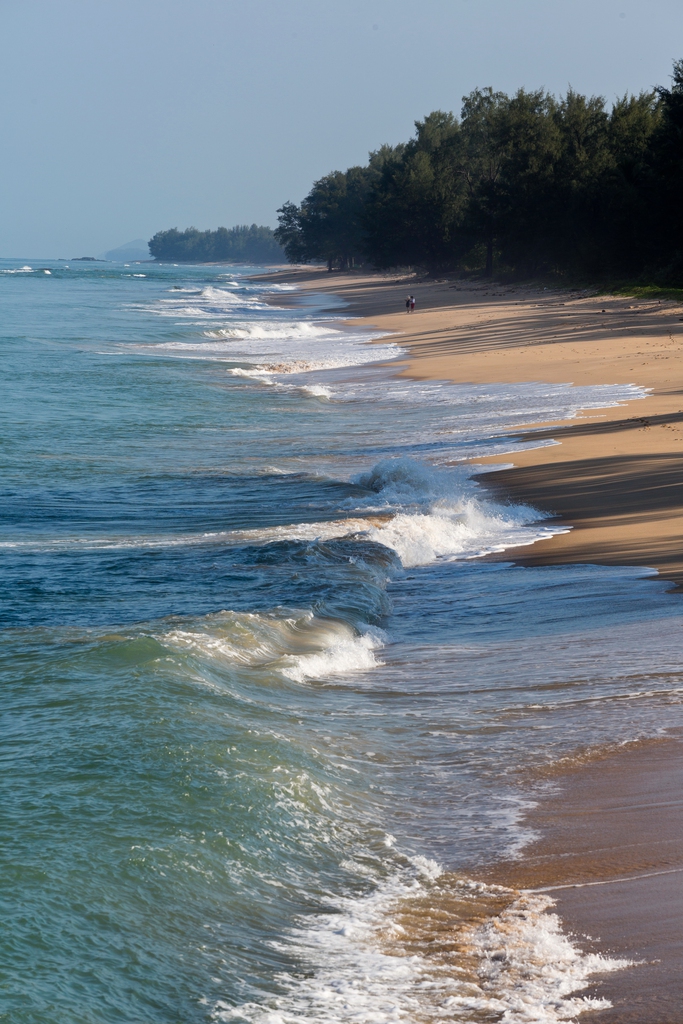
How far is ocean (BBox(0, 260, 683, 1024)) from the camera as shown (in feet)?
12.0

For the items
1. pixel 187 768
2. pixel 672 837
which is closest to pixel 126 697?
pixel 187 768

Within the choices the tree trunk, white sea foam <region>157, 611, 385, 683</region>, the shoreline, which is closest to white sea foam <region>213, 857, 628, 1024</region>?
white sea foam <region>157, 611, 385, 683</region>

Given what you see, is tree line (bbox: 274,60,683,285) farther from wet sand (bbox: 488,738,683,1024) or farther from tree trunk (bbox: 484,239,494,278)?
wet sand (bbox: 488,738,683,1024)

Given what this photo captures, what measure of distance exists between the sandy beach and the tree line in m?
11.0

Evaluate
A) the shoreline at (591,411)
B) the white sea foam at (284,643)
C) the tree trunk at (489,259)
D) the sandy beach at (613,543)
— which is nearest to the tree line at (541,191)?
the tree trunk at (489,259)

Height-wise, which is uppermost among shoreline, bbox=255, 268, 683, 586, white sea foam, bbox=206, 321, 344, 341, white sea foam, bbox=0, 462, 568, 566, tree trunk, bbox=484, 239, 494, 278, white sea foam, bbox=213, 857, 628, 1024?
tree trunk, bbox=484, 239, 494, 278

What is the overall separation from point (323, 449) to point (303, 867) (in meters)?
12.0

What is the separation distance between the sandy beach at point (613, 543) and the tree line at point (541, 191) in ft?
36.0

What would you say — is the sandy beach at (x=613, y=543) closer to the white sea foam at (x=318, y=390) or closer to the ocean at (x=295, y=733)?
the ocean at (x=295, y=733)

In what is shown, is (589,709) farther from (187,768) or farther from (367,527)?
(367,527)

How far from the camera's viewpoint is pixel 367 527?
1080 cm

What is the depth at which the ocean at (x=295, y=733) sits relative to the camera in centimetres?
365

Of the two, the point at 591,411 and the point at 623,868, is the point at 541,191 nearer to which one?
the point at 591,411

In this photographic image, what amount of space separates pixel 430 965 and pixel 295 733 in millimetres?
2162
